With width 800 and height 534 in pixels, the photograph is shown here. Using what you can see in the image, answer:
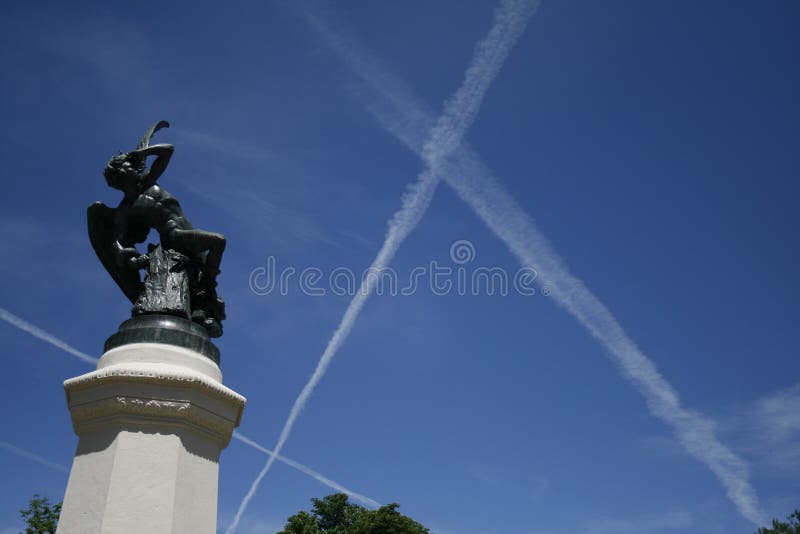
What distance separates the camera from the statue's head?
8.53 metres

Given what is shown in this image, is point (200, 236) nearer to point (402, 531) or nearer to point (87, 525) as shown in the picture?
point (87, 525)

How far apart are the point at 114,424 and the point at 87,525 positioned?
1019mm

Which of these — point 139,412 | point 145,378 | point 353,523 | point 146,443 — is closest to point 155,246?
point 145,378

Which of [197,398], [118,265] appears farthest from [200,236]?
[197,398]

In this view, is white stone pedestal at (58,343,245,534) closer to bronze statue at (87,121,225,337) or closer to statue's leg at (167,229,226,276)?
bronze statue at (87,121,225,337)

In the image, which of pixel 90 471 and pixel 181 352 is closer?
pixel 90 471

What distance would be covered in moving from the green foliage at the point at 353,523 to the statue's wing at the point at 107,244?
1327 inches

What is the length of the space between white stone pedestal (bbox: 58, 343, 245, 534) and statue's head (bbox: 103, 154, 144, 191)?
232 centimetres

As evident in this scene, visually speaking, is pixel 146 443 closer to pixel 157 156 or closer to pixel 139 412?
pixel 139 412

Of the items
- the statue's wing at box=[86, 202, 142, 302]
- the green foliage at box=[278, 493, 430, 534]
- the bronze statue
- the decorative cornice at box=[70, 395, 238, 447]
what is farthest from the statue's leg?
the green foliage at box=[278, 493, 430, 534]

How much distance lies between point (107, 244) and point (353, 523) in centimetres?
3741

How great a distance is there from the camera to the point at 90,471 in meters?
6.91

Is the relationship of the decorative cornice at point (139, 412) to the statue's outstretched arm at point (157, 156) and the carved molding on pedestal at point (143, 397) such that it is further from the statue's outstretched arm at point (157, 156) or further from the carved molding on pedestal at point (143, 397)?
the statue's outstretched arm at point (157, 156)

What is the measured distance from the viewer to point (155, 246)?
856cm
